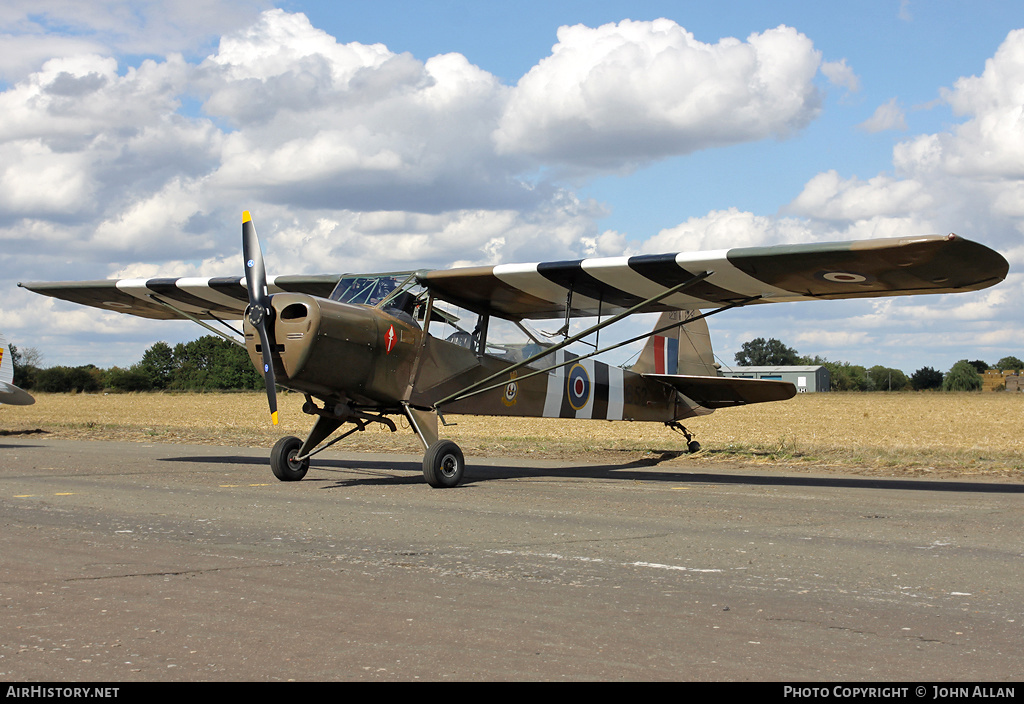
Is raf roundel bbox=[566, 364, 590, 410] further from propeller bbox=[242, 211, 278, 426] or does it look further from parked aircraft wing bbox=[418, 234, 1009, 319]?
propeller bbox=[242, 211, 278, 426]

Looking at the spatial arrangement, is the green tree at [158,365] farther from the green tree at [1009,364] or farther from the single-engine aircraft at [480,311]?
the green tree at [1009,364]

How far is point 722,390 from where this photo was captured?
53.0ft

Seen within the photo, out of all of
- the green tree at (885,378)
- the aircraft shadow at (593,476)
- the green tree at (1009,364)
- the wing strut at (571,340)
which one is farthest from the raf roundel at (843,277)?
the green tree at (1009,364)

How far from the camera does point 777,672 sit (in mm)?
3359

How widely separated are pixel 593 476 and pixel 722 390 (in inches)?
158

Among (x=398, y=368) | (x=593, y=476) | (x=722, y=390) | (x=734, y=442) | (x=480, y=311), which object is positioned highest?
(x=480, y=311)

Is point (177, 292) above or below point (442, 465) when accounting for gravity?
above

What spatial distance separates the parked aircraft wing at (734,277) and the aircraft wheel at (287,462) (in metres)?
2.83

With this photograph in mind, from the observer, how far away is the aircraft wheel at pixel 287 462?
457 inches

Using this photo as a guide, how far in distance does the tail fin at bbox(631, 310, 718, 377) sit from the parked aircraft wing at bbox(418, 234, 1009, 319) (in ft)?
8.36

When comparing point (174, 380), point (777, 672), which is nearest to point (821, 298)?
point (777, 672)

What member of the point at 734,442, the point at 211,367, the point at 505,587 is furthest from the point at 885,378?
the point at 505,587

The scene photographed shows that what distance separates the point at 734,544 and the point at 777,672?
127 inches

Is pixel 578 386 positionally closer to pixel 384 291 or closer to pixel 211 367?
pixel 384 291
